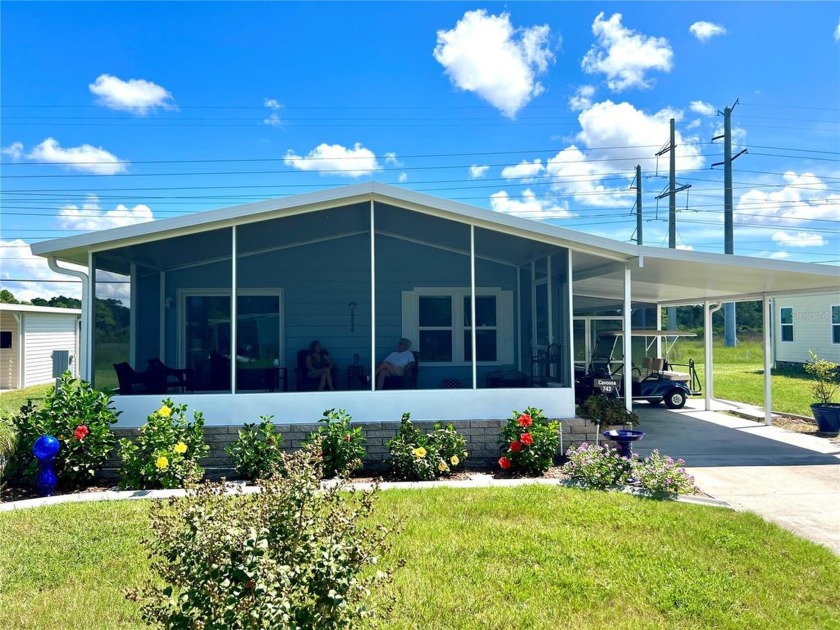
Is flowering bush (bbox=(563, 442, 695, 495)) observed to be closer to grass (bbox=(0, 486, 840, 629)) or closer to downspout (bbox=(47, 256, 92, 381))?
grass (bbox=(0, 486, 840, 629))

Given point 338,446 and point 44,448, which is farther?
point 338,446

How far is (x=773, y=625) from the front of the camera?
309 centimetres

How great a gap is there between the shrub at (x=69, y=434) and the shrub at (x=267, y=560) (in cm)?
420

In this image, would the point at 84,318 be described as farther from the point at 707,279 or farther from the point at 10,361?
the point at 10,361

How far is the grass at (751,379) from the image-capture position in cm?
1294

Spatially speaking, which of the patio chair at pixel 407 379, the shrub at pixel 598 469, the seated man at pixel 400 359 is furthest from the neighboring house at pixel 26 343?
the shrub at pixel 598 469

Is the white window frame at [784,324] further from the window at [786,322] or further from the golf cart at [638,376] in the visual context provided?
the golf cart at [638,376]

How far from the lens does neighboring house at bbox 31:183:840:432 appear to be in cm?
667

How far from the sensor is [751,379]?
18.4 meters

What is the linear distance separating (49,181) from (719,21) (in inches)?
1359

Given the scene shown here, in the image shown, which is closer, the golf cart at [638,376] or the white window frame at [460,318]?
the white window frame at [460,318]

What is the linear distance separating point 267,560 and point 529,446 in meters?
4.62

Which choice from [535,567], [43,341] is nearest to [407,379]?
[535,567]

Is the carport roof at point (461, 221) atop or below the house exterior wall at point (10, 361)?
atop
